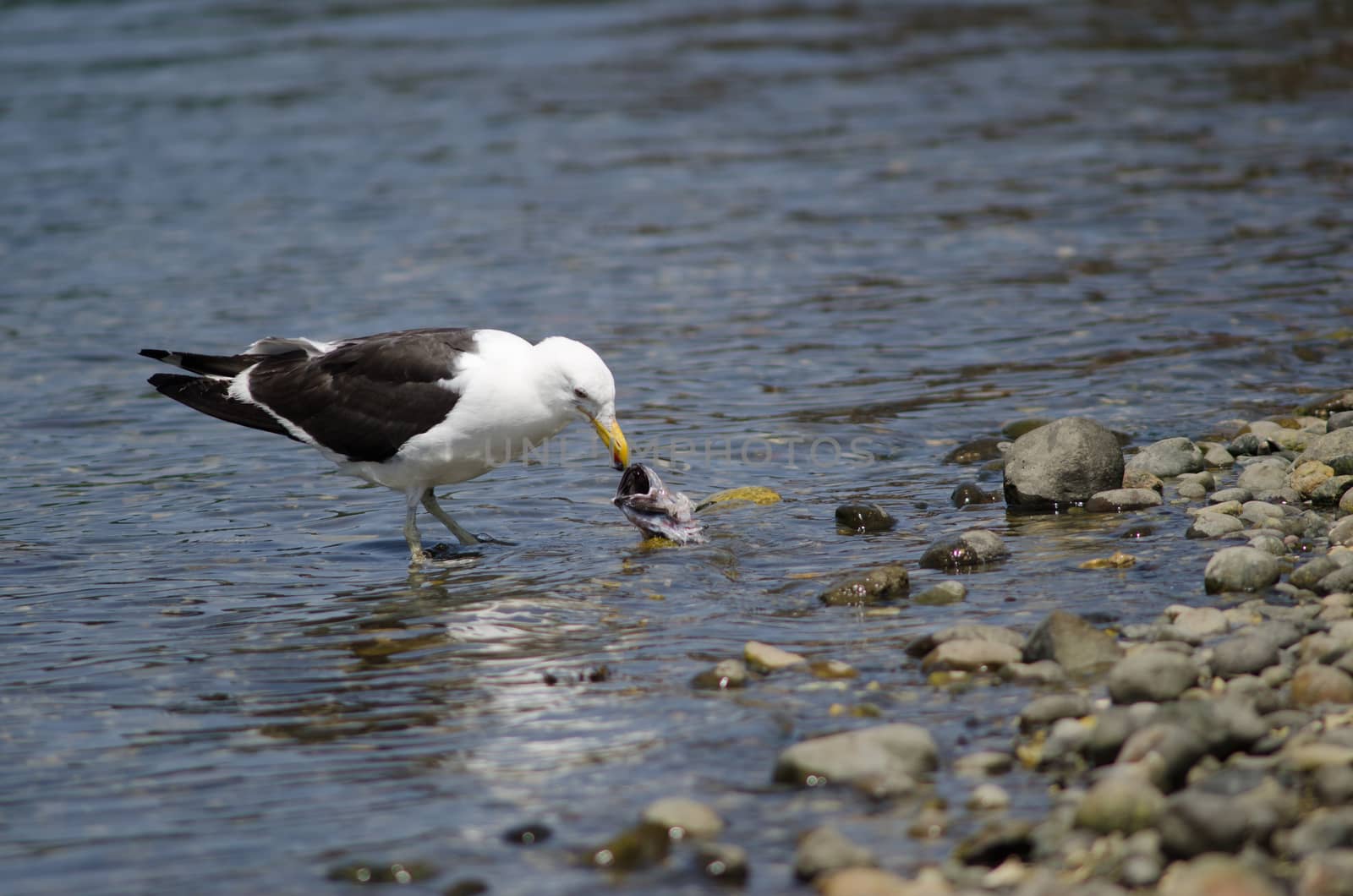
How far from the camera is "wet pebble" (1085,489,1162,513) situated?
733cm

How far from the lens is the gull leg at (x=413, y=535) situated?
24.6 feet

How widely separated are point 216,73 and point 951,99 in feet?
35.2

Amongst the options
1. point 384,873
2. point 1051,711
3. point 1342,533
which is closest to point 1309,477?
point 1342,533

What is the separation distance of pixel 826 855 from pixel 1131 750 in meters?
1.01

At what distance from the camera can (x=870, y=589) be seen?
249 inches

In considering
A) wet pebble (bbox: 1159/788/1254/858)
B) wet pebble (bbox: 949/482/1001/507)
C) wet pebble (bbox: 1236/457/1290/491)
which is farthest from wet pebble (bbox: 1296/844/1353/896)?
wet pebble (bbox: 949/482/1001/507)

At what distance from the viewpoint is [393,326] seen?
11.7 m

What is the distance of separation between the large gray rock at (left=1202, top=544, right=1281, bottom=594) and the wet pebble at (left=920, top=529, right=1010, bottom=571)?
0.98 meters

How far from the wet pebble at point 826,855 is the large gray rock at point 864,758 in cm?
45

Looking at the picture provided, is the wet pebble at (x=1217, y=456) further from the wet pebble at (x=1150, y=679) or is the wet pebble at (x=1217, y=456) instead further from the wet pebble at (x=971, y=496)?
the wet pebble at (x=1150, y=679)

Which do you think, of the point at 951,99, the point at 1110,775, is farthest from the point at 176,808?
the point at 951,99

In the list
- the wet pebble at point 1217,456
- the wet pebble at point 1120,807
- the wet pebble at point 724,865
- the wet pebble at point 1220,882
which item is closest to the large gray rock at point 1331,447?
the wet pebble at point 1217,456

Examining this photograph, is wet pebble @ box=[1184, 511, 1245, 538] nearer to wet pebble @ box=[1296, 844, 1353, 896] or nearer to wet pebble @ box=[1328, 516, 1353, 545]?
wet pebble @ box=[1328, 516, 1353, 545]

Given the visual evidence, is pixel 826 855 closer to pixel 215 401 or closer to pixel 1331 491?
pixel 1331 491
